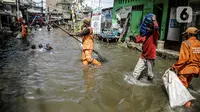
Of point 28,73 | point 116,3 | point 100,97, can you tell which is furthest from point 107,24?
point 100,97

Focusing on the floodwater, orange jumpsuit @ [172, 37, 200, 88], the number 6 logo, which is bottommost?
the floodwater

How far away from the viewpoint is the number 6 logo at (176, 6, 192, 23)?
896cm

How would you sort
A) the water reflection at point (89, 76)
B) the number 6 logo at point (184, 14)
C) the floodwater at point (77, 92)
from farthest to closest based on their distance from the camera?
the number 6 logo at point (184, 14) → the water reflection at point (89, 76) → the floodwater at point (77, 92)

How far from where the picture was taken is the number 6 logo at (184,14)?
8955 millimetres

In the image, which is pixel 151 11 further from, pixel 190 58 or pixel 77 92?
pixel 77 92

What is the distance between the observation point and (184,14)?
929 cm

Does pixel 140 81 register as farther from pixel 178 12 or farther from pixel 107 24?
pixel 107 24

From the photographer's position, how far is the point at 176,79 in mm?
3482

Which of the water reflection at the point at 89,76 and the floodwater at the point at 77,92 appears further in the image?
the water reflection at the point at 89,76

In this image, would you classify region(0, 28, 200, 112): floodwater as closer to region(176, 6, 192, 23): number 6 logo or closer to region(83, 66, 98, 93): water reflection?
region(83, 66, 98, 93): water reflection

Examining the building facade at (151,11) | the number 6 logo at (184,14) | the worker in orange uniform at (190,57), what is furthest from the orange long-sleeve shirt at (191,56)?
the building facade at (151,11)

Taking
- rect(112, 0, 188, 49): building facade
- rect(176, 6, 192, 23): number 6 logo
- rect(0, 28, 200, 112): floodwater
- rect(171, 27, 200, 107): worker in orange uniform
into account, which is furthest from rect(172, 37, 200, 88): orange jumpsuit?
rect(112, 0, 188, 49): building facade

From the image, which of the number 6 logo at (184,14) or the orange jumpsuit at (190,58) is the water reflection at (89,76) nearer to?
the orange jumpsuit at (190,58)

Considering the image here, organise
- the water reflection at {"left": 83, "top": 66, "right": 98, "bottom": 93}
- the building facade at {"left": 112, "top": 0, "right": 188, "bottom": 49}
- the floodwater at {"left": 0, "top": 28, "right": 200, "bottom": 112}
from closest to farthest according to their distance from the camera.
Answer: the floodwater at {"left": 0, "top": 28, "right": 200, "bottom": 112}
the water reflection at {"left": 83, "top": 66, "right": 98, "bottom": 93}
the building facade at {"left": 112, "top": 0, "right": 188, "bottom": 49}
